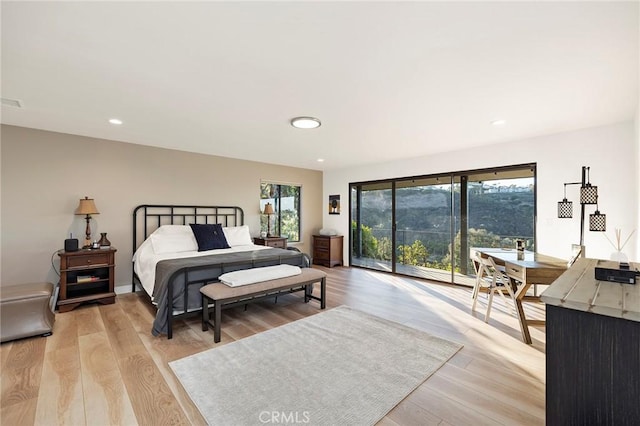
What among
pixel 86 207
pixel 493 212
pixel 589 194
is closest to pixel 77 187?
pixel 86 207

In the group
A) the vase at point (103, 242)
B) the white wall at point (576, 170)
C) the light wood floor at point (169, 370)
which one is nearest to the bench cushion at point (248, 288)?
the light wood floor at point (169, 370)

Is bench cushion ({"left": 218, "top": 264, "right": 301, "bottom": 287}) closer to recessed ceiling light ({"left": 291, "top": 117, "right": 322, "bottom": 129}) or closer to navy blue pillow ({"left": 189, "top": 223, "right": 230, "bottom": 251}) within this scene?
navy blue pillow ({"left": 189, "top": 223, "right": 230, "bottom": 251})

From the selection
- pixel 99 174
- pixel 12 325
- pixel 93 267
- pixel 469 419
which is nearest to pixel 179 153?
pixel 99 174

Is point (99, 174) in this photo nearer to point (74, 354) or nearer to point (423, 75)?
point (74, 354)

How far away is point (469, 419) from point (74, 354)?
316 cm

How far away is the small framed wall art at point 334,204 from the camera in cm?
690

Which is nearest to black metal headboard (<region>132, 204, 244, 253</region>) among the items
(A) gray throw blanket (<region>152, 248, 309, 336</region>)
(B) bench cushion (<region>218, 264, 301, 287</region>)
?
(A) gray throw blanket (<region>152, 248, 309, 336</region>)

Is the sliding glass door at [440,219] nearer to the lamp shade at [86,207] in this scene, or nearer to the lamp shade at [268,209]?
the lamp shade at [268,209]

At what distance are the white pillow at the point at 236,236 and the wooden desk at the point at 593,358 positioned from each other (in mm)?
4422

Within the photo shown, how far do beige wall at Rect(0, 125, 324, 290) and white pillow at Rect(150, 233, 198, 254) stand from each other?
2.44ft

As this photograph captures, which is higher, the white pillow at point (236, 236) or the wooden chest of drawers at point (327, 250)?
the white pillow at point (236, 236)

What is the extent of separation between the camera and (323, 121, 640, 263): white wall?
11.0 feet

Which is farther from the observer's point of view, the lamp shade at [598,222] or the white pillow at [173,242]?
the white pillow at [173,242]

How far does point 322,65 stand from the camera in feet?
6.82
